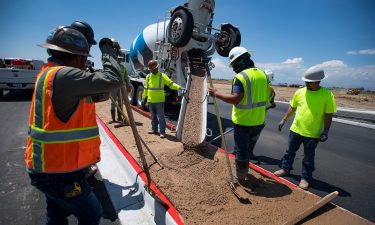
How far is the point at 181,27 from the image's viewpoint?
5.91 metres

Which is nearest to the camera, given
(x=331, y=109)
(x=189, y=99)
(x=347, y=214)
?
(x=347, y=214)

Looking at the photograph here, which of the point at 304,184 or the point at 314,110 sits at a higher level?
the point at 314,110

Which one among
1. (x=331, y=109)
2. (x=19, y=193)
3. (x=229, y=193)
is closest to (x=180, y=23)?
(x=331, y=109)

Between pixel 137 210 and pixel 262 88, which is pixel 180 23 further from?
pixel 137 210

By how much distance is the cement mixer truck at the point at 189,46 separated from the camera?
5477 mm

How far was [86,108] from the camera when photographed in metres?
1.66

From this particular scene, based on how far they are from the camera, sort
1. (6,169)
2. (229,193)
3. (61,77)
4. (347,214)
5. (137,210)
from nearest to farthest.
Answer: (61,77) → (347,214) → (137,210) → (229,193) → (6,169)

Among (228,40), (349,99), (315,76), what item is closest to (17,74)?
(228,40)

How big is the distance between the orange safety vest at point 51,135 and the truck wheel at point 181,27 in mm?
4612

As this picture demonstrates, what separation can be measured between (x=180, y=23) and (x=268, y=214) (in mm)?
5086

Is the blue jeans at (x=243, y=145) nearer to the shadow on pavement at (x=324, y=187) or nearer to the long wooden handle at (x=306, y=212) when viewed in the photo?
the long wooden handle at (x=306, y=212)

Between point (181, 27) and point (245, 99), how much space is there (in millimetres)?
3635

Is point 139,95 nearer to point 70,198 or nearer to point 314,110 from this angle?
point 314,110

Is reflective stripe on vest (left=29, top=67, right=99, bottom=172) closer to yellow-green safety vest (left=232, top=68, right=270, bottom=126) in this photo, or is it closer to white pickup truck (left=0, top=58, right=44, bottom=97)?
yellow-green safety vest (left=232, top=68, right=270, bottom=126)
